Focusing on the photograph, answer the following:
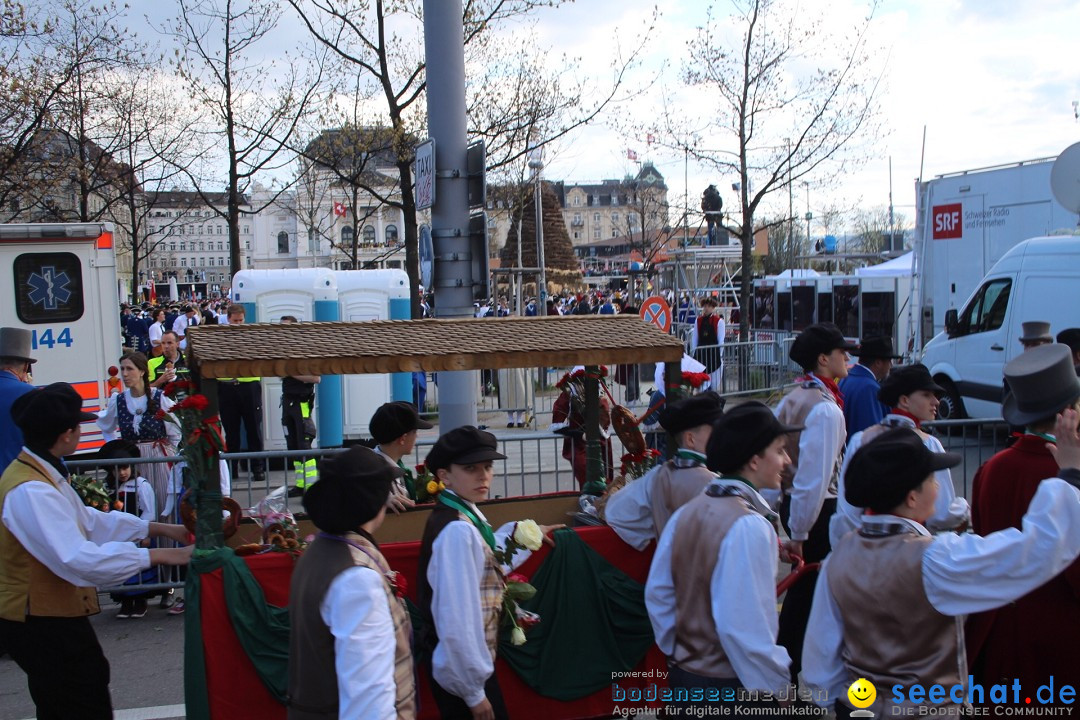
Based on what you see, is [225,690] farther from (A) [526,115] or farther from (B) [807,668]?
(A) [526,115]

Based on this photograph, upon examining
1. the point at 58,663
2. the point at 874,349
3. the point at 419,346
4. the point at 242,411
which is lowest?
the point at 58,663

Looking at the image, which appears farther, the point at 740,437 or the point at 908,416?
the point at 908,416

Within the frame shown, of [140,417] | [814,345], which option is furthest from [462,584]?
[140,417]

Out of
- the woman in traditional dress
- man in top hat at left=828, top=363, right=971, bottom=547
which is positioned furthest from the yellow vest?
the woman in traditional dress

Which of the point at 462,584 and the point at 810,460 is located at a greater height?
the point at 810,460

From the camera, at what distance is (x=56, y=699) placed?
4031 millimetres

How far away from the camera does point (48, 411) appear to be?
409cm

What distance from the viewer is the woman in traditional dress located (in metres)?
7.88

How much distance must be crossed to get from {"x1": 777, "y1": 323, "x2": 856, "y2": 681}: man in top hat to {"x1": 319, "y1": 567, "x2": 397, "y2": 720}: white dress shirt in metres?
2.31

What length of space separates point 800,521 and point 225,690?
3.15m

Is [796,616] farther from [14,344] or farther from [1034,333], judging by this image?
[14,344]

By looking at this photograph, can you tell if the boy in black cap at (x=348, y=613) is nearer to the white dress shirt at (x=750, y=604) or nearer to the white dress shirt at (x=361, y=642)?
the white dress shirt at (x=361, y=642)

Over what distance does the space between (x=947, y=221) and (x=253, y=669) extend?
13393 mm

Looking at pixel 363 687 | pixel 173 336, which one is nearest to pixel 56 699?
pixel 363 687
